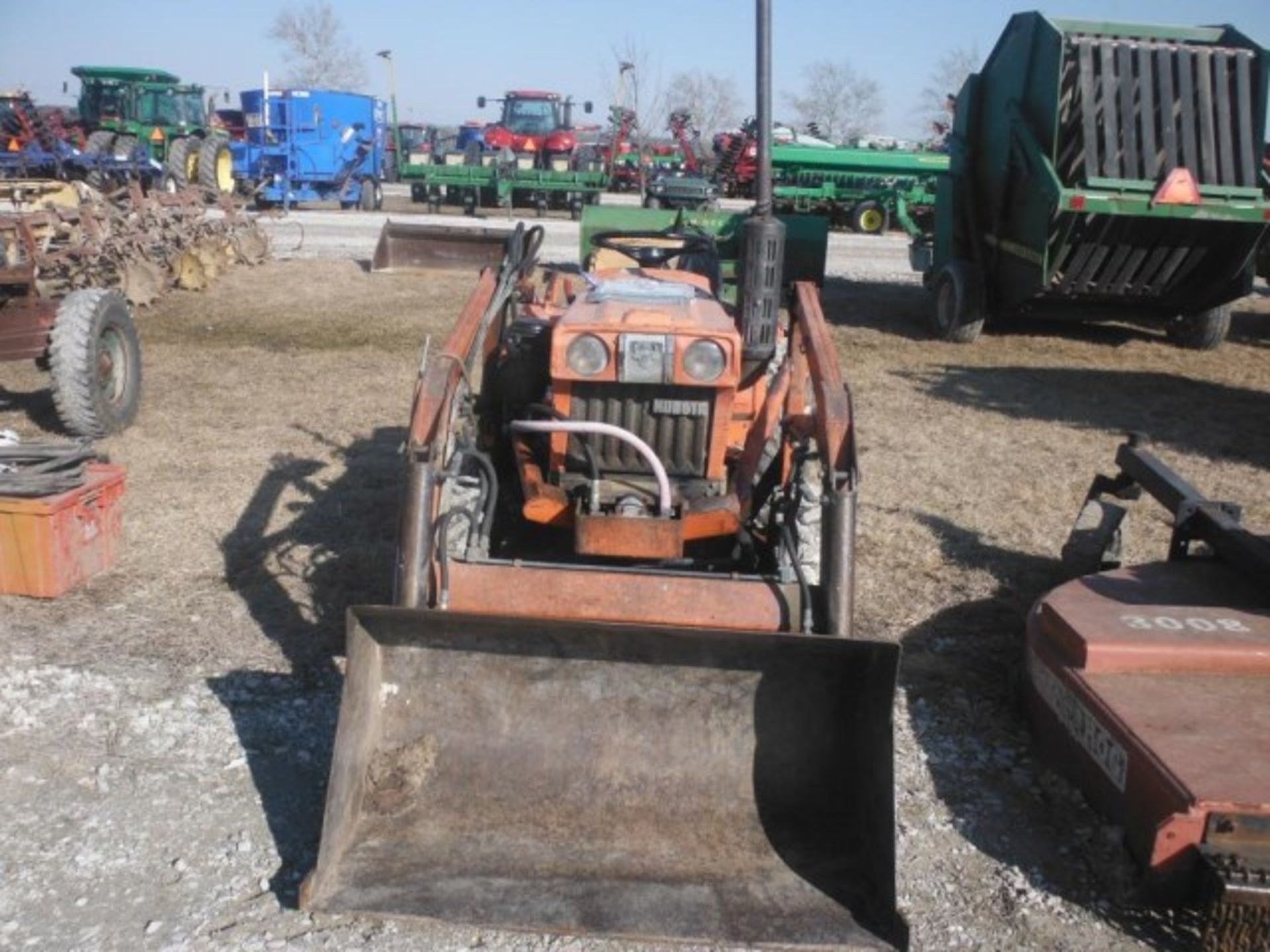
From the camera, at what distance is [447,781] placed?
312 centimetres

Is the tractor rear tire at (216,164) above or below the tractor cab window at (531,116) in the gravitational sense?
below

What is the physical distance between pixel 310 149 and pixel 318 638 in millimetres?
21939

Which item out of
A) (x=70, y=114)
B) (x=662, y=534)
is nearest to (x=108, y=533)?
(x=662, y=534)

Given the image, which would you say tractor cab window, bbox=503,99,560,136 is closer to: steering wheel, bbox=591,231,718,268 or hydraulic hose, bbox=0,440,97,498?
steering wheel, bbox=591,231,718,268

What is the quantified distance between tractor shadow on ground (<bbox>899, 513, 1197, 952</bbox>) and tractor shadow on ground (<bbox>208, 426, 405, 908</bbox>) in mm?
1811

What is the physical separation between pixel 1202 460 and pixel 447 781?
5.72 meters

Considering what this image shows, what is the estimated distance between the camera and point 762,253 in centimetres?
475

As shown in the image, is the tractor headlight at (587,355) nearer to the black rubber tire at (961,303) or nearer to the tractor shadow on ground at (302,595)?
the tractor shadow on ground at (302,595)

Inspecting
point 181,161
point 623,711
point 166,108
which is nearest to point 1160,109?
point 623,711

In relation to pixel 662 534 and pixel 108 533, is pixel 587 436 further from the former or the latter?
pixel 108 533

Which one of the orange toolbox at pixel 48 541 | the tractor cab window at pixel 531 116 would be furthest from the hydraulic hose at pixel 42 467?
the tractor cab window at pixel 531 116

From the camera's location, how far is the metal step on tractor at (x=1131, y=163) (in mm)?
9211

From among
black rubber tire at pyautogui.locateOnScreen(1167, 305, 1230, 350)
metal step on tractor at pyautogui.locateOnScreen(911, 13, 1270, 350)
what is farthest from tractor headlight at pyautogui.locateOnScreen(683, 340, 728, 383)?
black rubber tire at pyautogui.locateOnScreen(1167, 305, 1230, 350)

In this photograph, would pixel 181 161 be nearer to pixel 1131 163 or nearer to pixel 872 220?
pixel 872 220
